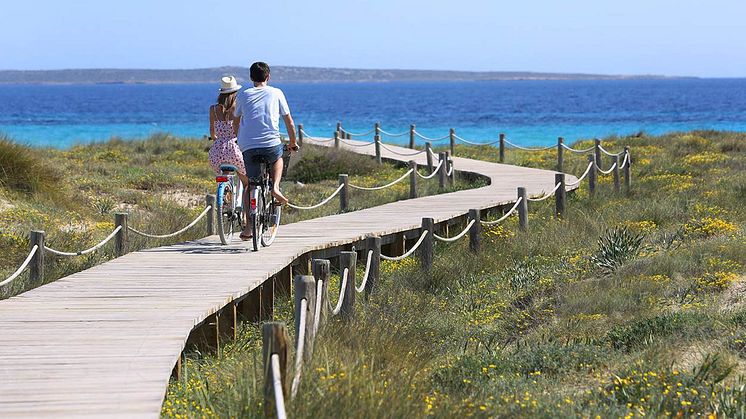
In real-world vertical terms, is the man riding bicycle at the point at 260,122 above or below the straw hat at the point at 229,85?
below

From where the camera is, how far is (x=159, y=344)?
7.46 meters

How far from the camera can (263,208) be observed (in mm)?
11711

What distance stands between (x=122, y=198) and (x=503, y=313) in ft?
34.9

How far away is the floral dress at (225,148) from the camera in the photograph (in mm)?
11875

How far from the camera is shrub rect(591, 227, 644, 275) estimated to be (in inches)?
492

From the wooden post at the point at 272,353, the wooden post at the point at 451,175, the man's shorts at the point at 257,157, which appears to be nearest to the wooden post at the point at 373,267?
the man's shorts at the point at 257,157

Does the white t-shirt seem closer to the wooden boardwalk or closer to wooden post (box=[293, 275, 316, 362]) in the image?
the wooden boardwalk

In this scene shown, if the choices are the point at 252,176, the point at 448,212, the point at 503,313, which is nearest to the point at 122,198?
the point at 448,212

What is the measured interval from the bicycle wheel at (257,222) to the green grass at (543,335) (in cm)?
92

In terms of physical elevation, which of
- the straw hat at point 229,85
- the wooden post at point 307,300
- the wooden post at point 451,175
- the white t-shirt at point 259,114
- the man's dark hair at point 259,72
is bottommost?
the wooden post at point 451,175

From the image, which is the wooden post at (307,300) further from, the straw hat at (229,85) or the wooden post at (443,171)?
the wooden post at (443,171)

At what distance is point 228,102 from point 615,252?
4.55 m

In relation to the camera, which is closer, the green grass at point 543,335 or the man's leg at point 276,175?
the green grass at point 543,335

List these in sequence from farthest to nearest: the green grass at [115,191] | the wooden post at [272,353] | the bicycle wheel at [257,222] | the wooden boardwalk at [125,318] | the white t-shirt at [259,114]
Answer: the green grass at [115,191] < the bicycle wheel at [257,222] < the white t-shirt at [259,114] < the wooden boardwalk at [125,318] < the wooden post at [272,353]
